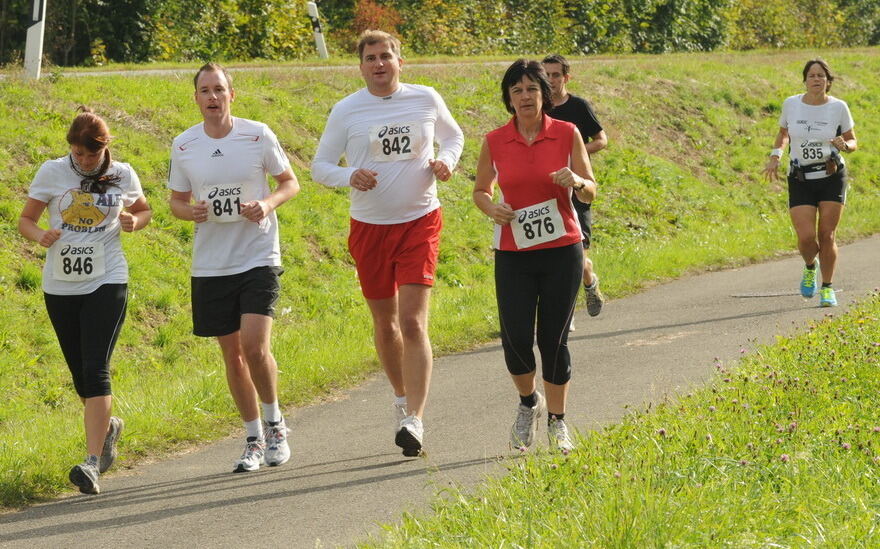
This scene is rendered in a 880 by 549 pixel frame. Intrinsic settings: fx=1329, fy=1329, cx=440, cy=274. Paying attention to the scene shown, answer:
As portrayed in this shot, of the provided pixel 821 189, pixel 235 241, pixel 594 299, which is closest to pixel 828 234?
pixel 821 189

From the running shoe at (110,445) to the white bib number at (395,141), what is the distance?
205cm

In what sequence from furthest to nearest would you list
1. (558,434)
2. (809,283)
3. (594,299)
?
1. (809,283)
2. (594,299)
3. (558,434)

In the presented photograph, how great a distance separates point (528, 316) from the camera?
702cm

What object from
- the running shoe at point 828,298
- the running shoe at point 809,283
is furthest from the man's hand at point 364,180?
the running shoe at point 809,283

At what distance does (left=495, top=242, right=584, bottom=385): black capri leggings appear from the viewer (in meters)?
6.95

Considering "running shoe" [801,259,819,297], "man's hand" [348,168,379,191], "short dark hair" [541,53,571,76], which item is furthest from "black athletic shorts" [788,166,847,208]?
"man's hand" [348,168,379,191]

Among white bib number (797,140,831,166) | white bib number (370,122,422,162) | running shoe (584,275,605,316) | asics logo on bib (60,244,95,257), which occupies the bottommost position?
running shoe (584,275,605,316)

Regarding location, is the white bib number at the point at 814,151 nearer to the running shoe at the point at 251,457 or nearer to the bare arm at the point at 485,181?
the bare arm at the point at 485,181

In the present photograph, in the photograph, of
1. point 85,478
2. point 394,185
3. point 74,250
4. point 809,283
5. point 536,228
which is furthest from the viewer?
point 809,283

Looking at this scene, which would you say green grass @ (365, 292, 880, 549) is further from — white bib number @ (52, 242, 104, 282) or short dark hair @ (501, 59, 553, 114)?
white bib number @ (52, 242, 104, 282)

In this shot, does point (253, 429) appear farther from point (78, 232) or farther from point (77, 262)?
point (78, 232)

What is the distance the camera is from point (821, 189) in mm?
11836

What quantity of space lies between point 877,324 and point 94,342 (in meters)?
5.23

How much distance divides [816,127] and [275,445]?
21.1ft
